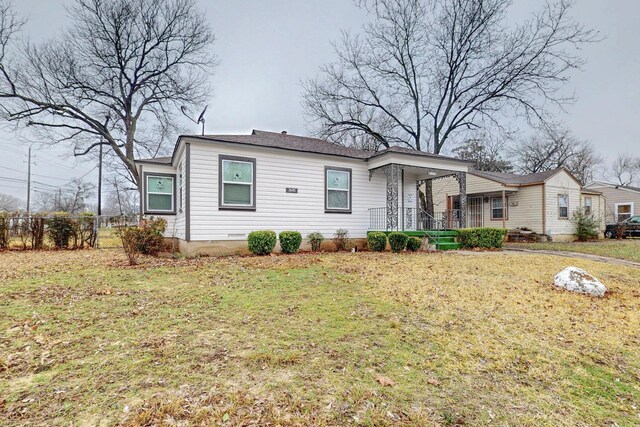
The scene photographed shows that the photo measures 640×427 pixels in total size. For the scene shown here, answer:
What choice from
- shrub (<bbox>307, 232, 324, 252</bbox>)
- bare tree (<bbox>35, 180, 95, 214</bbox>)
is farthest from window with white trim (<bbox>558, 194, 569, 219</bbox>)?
bare tree (<bbox>35, 180, 95, 214</bbox>)

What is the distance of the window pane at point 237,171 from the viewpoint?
959 centimetres

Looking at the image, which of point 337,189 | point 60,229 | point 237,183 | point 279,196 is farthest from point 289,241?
point 60,229

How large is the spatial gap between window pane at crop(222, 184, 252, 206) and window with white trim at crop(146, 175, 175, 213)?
12.3 feet

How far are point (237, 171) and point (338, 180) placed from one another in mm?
3801

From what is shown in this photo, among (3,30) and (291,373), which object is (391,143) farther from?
(3,30)

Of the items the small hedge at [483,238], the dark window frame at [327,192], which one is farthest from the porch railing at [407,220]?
the dark window frame at [327,192]

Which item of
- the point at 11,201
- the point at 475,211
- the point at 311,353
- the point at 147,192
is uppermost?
the point at 11,201

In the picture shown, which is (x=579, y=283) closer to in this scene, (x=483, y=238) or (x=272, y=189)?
(x=483, y=238)

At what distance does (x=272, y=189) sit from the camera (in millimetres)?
10297

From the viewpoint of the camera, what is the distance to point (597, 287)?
5.48 meters

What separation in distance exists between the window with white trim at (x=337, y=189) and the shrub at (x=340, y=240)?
0.87 meters

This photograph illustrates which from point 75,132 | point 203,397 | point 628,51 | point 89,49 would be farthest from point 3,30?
point 628,51

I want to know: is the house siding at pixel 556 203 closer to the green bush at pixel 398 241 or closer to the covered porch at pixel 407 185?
the covered porch at pixel 407 185

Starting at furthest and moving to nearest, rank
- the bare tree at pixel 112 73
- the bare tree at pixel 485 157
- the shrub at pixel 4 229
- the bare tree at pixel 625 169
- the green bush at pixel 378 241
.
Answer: the bare tree at pixel 625 169
the bare tree at pixel 485 157
the bare tree at pixel 112 73
the green bush at pixel 378 241
the shrub at pixel 4 229
